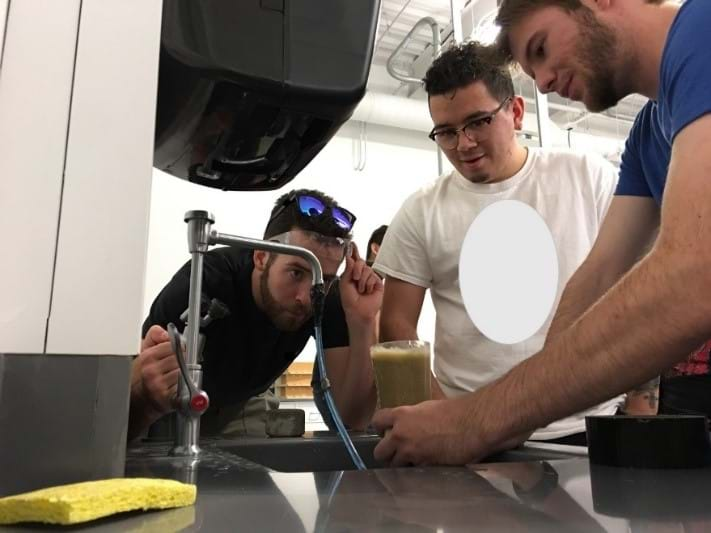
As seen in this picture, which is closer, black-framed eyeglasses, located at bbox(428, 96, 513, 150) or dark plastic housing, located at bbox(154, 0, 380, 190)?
dark plastic housing, located at bbox(154, 0, 380, 190)

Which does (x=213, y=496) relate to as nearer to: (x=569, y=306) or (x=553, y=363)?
(x=553, y=363)

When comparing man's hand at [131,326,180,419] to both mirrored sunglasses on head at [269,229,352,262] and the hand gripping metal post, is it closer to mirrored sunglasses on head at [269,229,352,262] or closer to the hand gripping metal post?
the hand gripping metal post

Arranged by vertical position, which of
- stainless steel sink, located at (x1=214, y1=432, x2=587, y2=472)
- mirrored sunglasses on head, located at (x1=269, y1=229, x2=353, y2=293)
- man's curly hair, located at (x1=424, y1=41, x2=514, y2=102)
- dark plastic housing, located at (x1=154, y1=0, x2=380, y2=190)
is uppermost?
man's curly hair, located at (x1=424, y1=41, x2=514, y2=102)

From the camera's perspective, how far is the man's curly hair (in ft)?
4.43

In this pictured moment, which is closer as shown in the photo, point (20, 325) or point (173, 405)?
point (20, 325)

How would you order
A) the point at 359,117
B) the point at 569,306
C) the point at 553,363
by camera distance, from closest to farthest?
1. the point at 553,363
2. the point at 569,306
3. the point at 359,117

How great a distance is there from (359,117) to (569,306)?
11.5 ft

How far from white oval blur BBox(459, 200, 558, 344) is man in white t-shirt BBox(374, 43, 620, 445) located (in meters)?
0.12

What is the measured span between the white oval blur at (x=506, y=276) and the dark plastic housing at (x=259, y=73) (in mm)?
507

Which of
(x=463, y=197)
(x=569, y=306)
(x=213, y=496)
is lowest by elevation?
(x=213, y=496)

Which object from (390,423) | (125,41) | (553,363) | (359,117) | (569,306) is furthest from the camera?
(359,117)

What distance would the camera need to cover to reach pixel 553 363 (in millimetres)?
619

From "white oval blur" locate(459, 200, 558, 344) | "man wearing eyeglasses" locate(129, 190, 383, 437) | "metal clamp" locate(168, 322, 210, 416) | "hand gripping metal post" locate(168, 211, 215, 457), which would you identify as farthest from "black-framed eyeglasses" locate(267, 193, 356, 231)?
"metal clamp" locate(168, 322, 210, 416)

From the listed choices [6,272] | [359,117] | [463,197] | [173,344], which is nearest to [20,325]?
[6,272]
